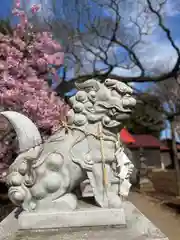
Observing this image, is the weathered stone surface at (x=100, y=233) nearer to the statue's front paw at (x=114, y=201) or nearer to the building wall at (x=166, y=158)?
the statue's front paw at (x=114, y=201)

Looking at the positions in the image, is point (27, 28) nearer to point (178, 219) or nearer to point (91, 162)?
point (91, 162)

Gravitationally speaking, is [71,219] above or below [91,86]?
below

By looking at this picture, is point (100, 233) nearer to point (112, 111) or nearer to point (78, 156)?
point (78, 156)

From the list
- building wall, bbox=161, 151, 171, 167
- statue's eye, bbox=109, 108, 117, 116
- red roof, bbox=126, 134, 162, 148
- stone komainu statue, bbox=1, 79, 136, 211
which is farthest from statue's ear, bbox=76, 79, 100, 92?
building wall, bbox=161, 151, 171, 167

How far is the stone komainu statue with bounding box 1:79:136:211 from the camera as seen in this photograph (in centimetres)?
120

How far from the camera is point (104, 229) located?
1157mm

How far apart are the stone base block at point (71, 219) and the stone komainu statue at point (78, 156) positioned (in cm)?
4

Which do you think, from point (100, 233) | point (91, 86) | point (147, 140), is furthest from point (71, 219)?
point (147, 140)

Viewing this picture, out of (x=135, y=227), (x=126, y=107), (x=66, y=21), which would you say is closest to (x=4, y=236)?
(x=135, y=227)

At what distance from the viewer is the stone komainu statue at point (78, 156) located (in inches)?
47.3

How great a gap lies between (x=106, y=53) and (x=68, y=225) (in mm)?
5342

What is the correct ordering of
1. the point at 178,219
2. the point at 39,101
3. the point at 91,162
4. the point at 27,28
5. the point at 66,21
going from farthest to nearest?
the point at 66,21 → the point at 178,219 → the point at 27,28 → the point at 39,101 → the point at 91,162

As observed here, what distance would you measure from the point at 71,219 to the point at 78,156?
0.90 feet

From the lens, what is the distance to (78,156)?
1244mm
